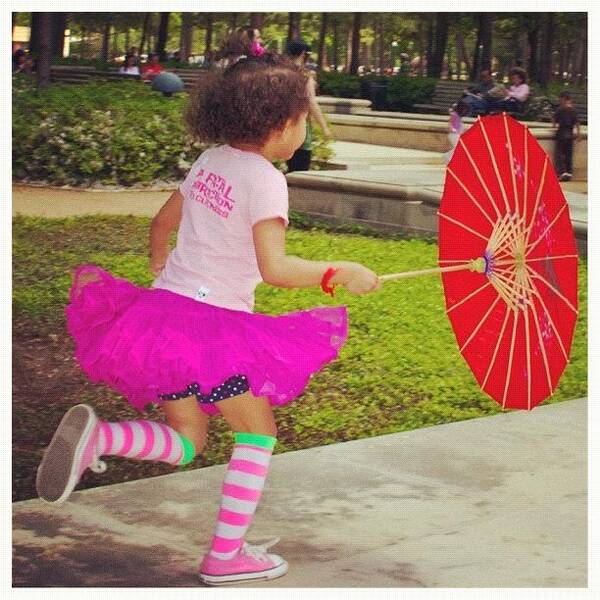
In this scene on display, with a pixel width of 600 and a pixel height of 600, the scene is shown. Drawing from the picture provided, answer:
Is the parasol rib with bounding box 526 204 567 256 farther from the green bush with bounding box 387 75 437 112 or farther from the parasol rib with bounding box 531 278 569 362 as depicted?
the green bush with bounding box 387 75 437 112

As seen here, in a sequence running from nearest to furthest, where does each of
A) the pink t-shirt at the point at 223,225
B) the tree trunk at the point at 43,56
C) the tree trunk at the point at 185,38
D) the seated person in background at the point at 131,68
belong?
the pink t-shirt at the point at 223,225, the tree trunk at the point at 43,56, the seated person in background at the point at 131,68, the tree trunk at the point at 185,38

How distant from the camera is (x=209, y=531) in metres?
4.43

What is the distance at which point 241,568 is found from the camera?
12.9ft

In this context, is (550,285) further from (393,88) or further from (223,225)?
(393,88)

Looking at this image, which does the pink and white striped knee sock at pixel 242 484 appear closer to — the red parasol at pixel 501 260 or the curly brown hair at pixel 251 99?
the curly brown hair at pixel 251 99

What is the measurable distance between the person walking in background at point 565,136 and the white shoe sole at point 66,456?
1590 cm

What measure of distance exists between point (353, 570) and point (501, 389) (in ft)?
3.07

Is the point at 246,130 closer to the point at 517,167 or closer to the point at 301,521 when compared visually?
the point at 517,167

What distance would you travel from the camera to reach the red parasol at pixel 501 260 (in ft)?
15.0

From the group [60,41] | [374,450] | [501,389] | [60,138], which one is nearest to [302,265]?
[501,389]

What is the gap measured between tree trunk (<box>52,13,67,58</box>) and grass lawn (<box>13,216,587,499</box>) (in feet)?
76.5

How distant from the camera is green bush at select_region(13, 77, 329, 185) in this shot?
1496cm

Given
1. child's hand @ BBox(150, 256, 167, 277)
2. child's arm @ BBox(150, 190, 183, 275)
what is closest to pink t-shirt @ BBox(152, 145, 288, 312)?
child's arm @ BBox(150, 190, 183, 275)

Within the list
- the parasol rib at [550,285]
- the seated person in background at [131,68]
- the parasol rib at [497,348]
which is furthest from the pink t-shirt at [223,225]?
the seated person in background at [131,68]
